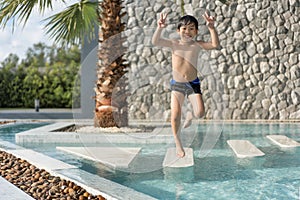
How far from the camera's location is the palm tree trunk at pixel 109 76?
918 cm

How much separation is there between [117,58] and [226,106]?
5.55 metres

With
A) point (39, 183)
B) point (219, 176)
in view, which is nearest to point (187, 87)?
point (219, 176)

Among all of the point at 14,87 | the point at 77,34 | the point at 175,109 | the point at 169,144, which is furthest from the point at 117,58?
the point at 14,87

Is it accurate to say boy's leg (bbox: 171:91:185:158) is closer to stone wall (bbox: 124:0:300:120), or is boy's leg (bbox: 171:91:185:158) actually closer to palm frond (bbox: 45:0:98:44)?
palm frond (bbox: 45:0:98:44)

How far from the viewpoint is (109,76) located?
916 centimetres

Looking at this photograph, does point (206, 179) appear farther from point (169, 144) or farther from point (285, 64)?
point (285, 64)

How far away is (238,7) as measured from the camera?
44.4 ft

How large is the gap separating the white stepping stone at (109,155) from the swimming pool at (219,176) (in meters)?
0.12

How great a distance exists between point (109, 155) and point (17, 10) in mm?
3817

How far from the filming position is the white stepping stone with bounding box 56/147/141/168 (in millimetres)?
5512

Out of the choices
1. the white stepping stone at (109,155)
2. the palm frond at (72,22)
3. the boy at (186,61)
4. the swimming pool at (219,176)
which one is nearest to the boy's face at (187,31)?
the boy at (186,61)

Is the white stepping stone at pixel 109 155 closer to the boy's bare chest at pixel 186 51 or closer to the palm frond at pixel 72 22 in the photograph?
the boy's bare chest at pixel 186 51

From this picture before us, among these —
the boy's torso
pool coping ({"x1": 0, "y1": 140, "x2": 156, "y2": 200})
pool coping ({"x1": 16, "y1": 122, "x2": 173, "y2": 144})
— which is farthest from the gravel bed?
pool coping ({"x1": 16, "y1": 122, "x2": 173, "y2": 144})

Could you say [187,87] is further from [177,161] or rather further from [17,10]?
[17,10]
